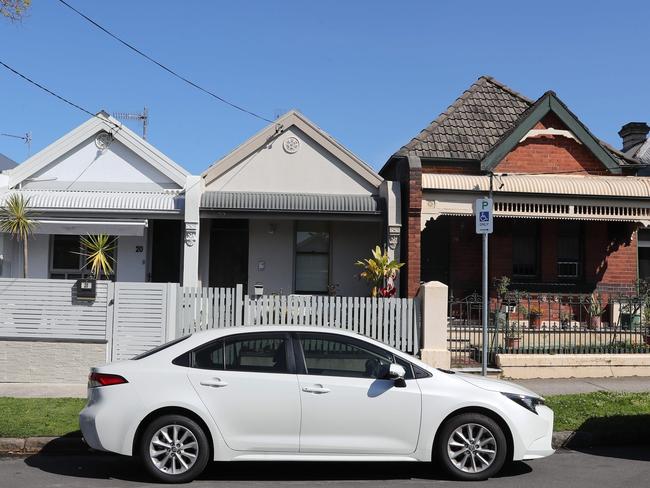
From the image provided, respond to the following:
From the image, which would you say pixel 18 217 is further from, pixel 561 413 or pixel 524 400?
pixel 524 400

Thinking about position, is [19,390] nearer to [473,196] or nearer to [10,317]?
[10,317]

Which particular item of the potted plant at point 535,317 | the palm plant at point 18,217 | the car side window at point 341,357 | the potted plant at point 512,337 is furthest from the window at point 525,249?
the palm plant at point 18,217

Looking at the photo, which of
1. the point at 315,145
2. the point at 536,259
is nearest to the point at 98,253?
the point at 315,145

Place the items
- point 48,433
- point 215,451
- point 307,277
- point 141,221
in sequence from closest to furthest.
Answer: point 215,451, point 48,433, point 141,221, point 307,277

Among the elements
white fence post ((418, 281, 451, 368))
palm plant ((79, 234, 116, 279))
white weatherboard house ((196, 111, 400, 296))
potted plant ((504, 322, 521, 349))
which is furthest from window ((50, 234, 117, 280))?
potted plant ((504, 322, 521, 349))

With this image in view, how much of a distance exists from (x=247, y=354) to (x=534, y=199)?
9.90 metres

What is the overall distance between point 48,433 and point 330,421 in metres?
3.57

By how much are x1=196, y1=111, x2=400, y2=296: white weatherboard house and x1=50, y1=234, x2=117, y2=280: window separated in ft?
9.03

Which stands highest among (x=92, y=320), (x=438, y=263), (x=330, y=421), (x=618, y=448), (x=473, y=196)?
(x=473, y=196)

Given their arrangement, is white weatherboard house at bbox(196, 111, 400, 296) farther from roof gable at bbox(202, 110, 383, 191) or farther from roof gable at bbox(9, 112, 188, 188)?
roof gable at bbox(9, 112, 188, 188)

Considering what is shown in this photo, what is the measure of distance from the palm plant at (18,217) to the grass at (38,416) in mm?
4624

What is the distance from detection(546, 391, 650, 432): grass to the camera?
8.43 m

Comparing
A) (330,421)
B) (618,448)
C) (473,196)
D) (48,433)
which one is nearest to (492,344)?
(473,196)

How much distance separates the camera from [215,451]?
20.9 feet
